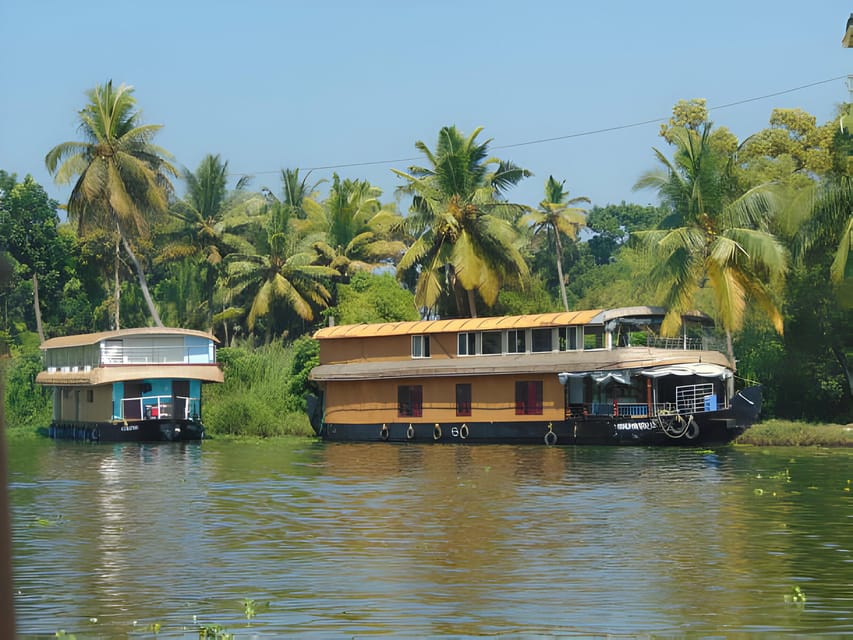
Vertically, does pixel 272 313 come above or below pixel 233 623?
above

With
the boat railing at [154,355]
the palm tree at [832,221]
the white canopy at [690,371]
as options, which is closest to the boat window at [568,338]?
the white canopy at [690,371]

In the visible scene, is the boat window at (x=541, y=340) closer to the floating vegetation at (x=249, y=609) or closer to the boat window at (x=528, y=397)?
the boat window at (x=528, y=397)

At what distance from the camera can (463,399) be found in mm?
40125

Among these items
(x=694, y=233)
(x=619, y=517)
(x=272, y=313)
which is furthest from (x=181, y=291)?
(x=619, y=517)

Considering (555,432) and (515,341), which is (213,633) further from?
(515,341)

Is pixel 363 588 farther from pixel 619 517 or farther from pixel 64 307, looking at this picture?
pixel 64 307

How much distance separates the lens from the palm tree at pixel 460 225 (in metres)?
45.5

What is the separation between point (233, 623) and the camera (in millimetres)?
10359

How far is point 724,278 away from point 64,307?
131ft

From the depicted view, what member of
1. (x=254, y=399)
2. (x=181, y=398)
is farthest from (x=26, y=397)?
(x=181, y=398)

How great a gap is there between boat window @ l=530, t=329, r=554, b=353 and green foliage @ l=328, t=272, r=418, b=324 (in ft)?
38.3

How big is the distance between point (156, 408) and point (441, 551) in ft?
99.7

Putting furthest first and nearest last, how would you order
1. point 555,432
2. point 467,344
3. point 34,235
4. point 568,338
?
point 34,235, point 467,344, point 568,338, point 555,432

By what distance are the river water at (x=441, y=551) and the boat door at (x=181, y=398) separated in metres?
14.9
